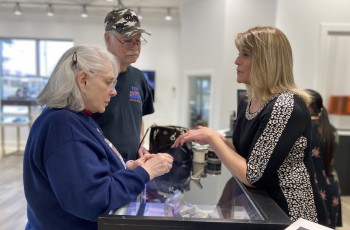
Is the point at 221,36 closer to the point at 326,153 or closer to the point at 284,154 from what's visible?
the point at 326,153

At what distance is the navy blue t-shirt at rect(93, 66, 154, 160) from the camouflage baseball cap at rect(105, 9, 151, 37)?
0.26m

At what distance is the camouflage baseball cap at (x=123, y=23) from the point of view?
1.40 meters

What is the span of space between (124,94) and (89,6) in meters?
5.44

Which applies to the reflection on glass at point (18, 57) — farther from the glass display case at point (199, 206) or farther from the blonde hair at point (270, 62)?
the blonde hair at point (270, 62)

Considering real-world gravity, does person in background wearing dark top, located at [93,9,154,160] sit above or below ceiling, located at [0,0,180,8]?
below

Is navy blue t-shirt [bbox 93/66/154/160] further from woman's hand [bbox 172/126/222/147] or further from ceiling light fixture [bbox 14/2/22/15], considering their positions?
ceiling light fixture [bbox 14/2/22/15]

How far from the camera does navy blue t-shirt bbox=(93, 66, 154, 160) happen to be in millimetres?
1442

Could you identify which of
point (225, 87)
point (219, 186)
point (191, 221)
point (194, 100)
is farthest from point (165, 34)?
point (191, 221)

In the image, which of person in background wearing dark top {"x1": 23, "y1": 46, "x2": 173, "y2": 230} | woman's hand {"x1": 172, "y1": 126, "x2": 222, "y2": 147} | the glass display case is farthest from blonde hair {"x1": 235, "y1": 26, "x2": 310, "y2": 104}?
person in background wearing dark top {"x1": 23, "y1": 46, "x2": 173, "y2": 230}

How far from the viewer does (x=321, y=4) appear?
3.60 metres

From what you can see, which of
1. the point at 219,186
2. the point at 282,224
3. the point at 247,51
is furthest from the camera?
the point at 219,186

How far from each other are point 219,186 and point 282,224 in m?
0.56

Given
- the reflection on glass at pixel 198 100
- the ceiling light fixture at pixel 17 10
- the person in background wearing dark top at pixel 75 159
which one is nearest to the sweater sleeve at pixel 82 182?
the person in background wearing dark top at pixel 75 159

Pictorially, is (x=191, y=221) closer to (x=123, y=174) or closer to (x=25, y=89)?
(x=123, y=174)
